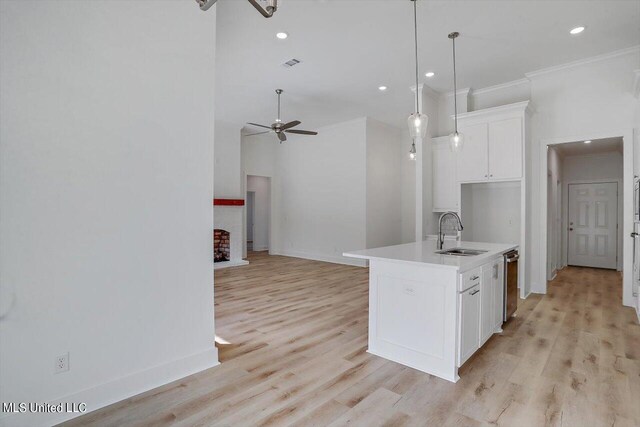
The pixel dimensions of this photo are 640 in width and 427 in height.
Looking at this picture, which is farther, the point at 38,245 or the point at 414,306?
the point at 414,306

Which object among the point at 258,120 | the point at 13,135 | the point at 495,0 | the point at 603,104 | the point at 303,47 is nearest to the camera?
the point at 13,135

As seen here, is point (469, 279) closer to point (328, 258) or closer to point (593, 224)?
point (328, 258)

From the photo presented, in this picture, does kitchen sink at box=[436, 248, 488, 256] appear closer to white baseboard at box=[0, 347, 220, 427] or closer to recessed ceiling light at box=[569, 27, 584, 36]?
white baseboard at box=[0, 347, 220, 427]

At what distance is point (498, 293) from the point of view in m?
3.34

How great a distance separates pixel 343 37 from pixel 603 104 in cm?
370

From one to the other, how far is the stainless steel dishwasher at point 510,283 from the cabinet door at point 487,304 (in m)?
0.43

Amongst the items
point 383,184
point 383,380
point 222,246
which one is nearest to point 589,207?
point 383,184

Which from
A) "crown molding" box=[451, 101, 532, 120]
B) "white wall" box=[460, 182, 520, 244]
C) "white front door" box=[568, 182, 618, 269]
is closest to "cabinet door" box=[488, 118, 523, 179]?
"crown molding" box=[451, 101, 532, 120]

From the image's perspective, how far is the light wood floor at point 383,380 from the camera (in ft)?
6.72

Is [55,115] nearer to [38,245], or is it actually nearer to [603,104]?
[38,245]

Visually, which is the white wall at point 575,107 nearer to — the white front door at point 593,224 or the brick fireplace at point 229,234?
the white front door at point 593,224

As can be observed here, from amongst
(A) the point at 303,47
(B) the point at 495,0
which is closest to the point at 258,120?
(A) the point at 303,47

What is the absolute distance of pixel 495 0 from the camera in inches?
130

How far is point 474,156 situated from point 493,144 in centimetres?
31
